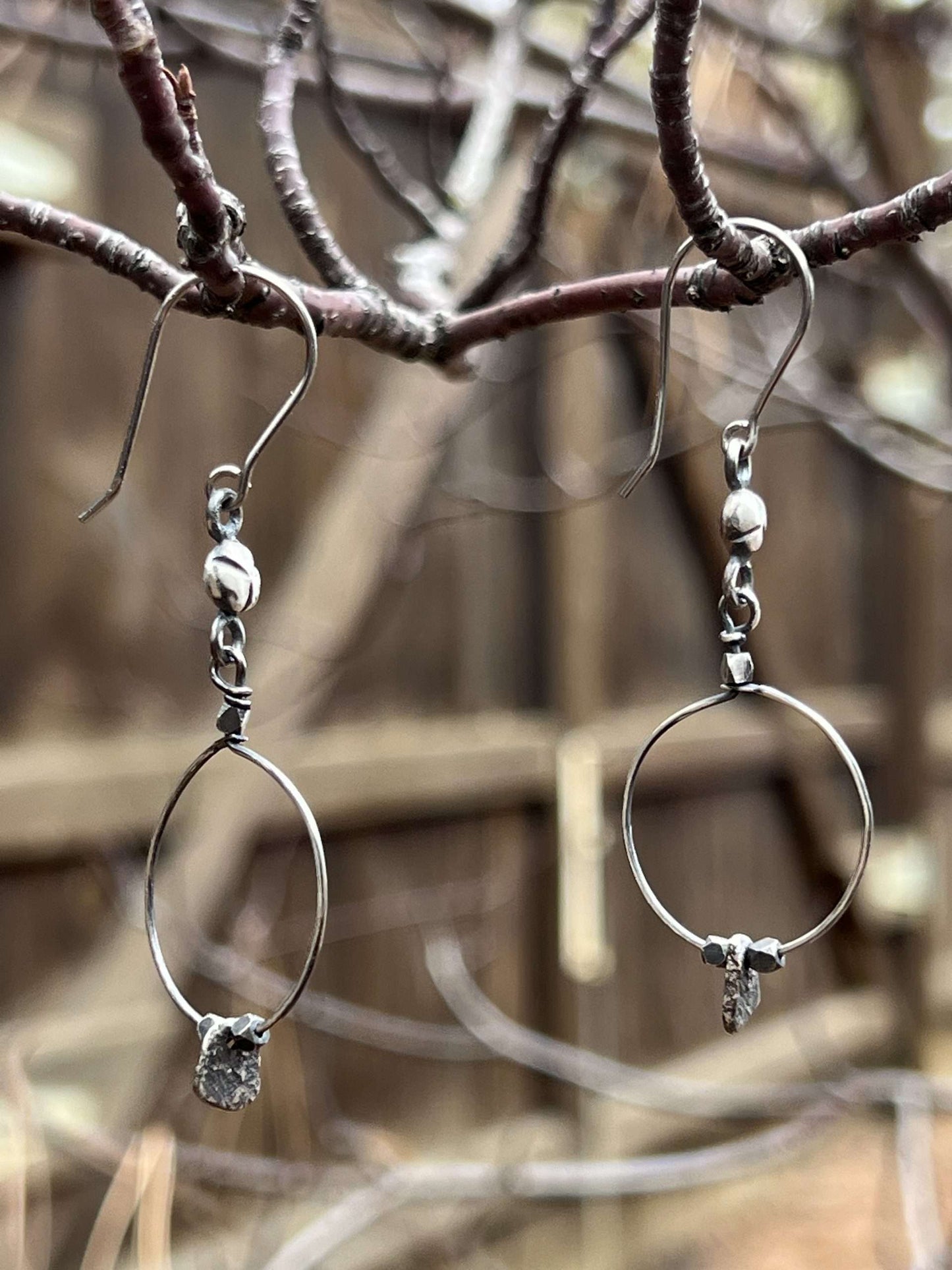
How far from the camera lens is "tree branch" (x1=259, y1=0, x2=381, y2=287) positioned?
40cm

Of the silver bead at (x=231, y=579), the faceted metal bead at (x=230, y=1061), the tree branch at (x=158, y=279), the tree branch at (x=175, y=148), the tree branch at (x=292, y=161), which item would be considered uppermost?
the tree branch at (x=292, y=161)

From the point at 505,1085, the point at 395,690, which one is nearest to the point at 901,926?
the point at 505,1085

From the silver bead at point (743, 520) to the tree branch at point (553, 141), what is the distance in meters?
0.21

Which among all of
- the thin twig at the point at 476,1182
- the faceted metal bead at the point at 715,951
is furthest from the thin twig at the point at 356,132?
the thin twig at the point at 476,1182

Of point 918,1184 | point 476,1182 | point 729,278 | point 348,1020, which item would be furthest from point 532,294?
point 348,1020

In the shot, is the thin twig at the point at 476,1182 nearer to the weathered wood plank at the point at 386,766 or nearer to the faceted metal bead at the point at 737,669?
the weathered wood plank at the point at 386,766

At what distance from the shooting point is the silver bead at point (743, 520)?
1.11 feet

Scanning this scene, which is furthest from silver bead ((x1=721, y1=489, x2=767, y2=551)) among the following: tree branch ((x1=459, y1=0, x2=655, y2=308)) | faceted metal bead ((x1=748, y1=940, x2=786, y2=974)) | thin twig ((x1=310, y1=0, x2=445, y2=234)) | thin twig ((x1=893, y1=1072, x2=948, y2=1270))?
thin twig ((x1=893, y1=1072, x2=948, y2=1270))

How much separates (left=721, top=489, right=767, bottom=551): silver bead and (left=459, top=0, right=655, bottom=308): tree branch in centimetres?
21

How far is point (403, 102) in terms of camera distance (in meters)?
0.85

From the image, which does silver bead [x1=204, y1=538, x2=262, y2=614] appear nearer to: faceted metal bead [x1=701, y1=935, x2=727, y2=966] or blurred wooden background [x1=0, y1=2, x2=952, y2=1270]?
faceted metal bead [x1=701, y1=935, x2=727, y2=966]

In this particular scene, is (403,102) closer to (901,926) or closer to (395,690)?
(395,690)

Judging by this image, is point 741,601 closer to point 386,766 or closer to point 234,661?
point 234,661

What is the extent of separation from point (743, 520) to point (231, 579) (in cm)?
15
